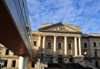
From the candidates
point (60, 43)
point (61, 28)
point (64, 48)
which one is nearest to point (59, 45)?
point (60, 43)

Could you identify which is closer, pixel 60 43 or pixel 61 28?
pixel 61 28

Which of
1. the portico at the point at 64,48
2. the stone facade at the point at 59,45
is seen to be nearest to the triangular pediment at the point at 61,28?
the stone facade at the point at 59,45

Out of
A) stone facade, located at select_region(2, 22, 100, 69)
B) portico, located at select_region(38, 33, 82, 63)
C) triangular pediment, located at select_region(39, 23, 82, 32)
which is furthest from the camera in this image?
triangular pediment, located at select_region(39, 23, 82, 32)

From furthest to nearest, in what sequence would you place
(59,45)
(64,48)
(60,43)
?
(60,43), (59,45), (64,48)

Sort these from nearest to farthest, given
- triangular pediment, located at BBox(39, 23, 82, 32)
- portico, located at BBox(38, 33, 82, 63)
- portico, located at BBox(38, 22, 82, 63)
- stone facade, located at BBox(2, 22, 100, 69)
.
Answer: portico, located at BBox(38, 33, 82, 63) < stone facade, located at BBox(2, 22, 100, 69) < portico, located at BBox(38, 22, 82, 63) < triangular pediment, located at BBox(39, 23, 82, 32)

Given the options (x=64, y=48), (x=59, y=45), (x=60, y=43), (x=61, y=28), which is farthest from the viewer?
(x=60, y=43)

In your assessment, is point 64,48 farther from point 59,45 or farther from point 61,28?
point 61,28

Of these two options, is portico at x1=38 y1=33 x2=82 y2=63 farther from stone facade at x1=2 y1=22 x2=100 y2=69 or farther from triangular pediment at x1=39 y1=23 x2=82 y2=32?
triangular pediment at x1=39 y1=23 x2=82 y2=32

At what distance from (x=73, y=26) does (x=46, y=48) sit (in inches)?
500

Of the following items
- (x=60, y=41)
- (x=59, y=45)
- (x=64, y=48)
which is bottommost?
(x=64, y=48)

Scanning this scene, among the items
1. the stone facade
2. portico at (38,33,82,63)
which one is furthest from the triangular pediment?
portico at (38,33,82,63)

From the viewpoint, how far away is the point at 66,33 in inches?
1610

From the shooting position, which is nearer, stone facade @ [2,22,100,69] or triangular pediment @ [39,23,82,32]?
stone facade @ [2,22,100,69]

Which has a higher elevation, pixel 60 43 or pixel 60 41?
pixel 60 41
